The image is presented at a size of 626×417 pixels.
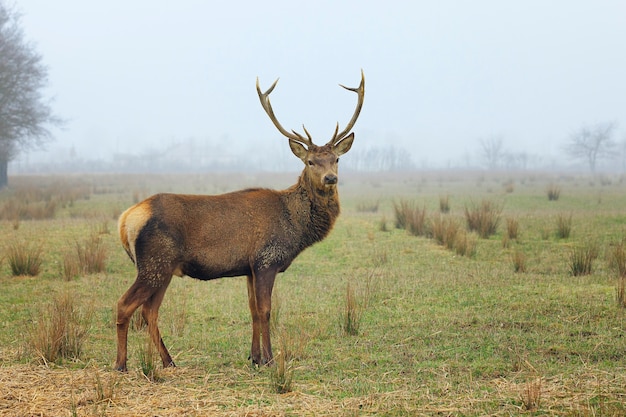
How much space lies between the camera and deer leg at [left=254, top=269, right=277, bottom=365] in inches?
266

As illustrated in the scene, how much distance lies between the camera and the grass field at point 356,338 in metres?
5.43

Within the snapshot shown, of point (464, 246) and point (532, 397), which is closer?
point (532, 397)

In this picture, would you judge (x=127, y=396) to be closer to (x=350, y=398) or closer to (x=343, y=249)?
(x=350, y=398)

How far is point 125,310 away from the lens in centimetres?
629

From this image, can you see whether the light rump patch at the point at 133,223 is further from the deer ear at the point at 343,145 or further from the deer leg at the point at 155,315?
the deer ear at the point at 343,145

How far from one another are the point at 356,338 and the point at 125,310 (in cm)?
286

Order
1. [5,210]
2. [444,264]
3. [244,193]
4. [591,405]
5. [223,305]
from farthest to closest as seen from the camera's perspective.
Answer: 1. [5,210]
2. [444,264]
3. [223,305]
4. [244,193]
5. [591,405]

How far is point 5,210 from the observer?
67.5 feet

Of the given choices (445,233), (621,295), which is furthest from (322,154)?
(445,233)

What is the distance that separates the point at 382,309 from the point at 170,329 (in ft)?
9.86

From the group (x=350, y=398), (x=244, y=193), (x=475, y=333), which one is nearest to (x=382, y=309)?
(x=475, y=333)

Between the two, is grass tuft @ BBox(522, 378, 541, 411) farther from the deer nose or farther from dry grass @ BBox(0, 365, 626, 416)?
the deer nose

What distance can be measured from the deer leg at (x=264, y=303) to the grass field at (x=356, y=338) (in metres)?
0.23

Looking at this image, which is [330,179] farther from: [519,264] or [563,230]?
[563,230]
